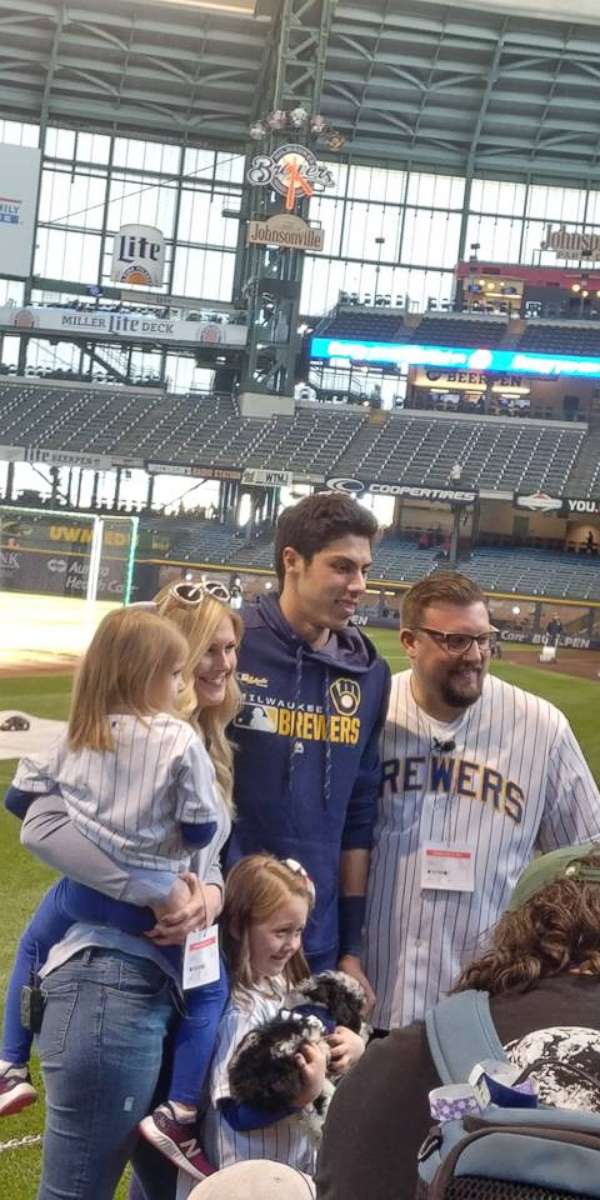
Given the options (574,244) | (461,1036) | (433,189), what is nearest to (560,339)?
(574,244)

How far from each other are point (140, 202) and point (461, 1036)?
173 ft

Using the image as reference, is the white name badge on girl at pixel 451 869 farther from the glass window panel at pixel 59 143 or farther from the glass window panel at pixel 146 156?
the glass window panel at pixel 59 143

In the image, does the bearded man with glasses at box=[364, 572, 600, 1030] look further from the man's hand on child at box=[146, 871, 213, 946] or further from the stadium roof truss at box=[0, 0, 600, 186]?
the stadium roof truss at box=[0, 0, 600, 186]

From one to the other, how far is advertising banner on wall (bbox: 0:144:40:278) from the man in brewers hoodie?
155ft

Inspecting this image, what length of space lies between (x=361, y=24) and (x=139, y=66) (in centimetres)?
814

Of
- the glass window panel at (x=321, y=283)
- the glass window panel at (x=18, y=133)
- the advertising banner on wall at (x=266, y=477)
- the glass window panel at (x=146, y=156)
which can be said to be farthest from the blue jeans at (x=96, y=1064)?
the glass window panel at (x=321, y=283)

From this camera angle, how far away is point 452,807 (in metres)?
3.53

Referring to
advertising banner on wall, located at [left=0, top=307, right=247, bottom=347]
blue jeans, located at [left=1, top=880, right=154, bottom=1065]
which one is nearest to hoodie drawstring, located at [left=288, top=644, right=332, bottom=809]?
blue jeans, located at [left=1, top=880, right=154, bottom=1065]

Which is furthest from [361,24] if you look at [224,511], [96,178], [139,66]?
[224,511]

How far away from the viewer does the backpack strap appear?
1392 millimetres

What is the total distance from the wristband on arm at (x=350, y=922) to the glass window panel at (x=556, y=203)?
167ft

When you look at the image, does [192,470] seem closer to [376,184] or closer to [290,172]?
[290,172]

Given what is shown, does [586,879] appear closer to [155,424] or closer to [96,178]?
[155,424]

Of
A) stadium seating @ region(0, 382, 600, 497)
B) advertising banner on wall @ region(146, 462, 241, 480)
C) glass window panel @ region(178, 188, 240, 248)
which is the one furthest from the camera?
glass window panel @ region(178, 188, 240, 248)
